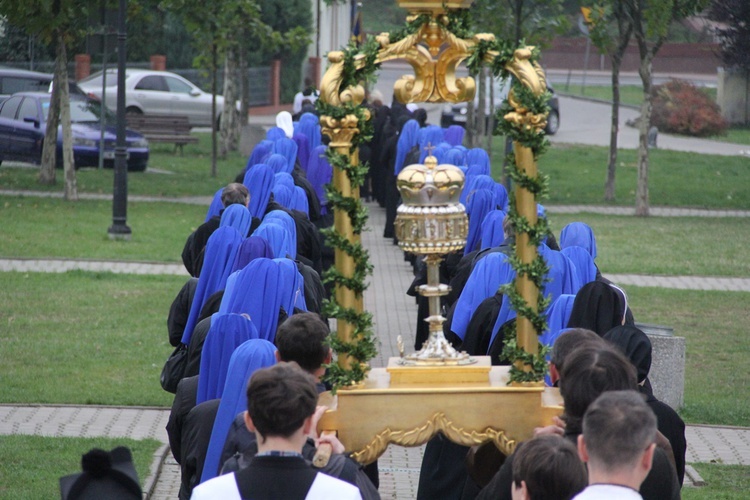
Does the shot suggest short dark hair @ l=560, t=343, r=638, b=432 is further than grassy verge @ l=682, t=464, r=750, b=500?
No

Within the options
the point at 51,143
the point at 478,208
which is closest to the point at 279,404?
the point at 478,208

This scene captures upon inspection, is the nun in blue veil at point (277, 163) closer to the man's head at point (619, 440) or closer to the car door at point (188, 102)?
the man's head at point (619, 440)

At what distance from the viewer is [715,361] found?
12508 millimetres

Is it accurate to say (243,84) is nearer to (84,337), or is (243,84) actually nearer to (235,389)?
(84,337)

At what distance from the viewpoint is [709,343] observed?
13312 millimetres

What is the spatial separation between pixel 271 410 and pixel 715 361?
30.1 ft

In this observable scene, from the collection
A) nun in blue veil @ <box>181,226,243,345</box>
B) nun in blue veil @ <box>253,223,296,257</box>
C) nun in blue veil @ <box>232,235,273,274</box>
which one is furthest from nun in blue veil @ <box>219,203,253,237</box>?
nun in blue veil @ <box>232,235,273,274</box>

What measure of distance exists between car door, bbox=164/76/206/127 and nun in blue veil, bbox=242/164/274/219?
86.4 ft

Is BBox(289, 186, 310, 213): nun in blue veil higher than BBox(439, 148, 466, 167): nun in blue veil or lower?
lower

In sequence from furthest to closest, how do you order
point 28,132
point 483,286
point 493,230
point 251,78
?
point 251,78 → point 28,132 → point 493,230 → point 483,286

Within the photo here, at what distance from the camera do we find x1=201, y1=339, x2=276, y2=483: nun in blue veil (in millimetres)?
5391

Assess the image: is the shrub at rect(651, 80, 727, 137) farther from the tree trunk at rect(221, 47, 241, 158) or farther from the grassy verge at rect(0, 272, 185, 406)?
the grassy verge at rect(0, 272, 185, 406)

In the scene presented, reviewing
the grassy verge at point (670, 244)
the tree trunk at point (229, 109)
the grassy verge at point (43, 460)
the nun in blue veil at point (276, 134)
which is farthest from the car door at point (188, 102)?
the grassy verge at point (43, 460)

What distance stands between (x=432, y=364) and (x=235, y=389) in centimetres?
86
